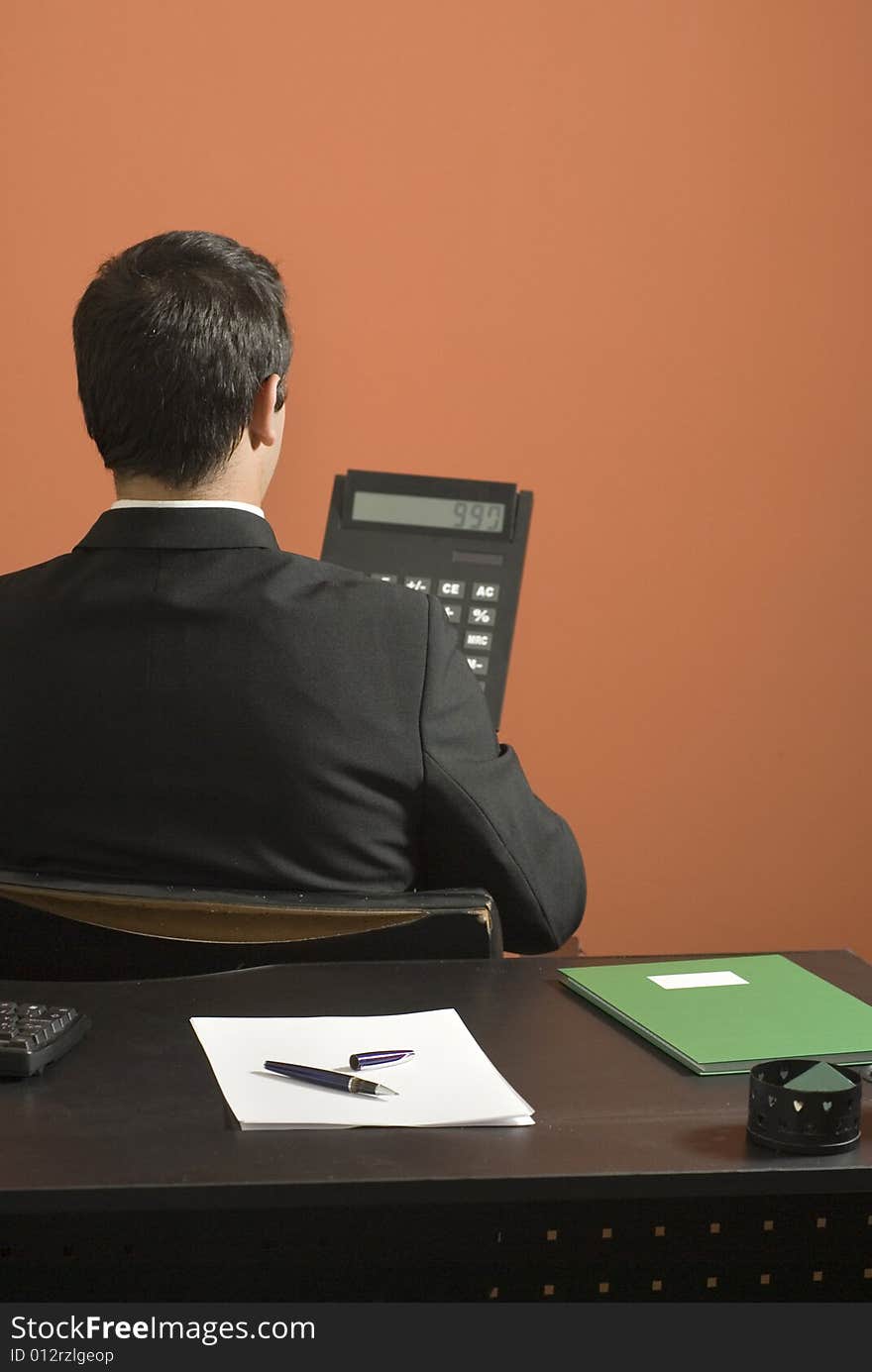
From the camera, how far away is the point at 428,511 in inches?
69.2

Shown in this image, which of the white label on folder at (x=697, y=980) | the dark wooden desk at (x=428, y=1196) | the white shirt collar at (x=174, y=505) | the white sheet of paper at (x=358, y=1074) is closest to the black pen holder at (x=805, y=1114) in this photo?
the dark wooden desk at (x=428, y=1196)

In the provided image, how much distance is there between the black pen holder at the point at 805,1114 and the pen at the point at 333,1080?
194mm

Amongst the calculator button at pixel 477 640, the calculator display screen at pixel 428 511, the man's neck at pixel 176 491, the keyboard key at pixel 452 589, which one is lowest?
the calculator button at pixel 477 640

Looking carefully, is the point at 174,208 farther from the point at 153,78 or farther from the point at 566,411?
the point at 566,411

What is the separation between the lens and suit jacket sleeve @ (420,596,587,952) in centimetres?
125

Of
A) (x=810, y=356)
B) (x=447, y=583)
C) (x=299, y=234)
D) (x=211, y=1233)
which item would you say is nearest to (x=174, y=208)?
(x=299, y=234)

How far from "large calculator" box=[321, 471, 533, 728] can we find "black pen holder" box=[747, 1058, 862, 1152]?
87 centimetres

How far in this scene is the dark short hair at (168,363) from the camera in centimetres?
136

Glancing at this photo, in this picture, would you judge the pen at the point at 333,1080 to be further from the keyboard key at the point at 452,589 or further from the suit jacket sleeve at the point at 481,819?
the keyboard key at the point at 452,589

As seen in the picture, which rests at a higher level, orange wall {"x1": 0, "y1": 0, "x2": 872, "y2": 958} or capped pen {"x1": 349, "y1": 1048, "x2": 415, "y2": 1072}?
orange wall {"x1": 0, "y1": 0, "x2": 872, "y2": 958}

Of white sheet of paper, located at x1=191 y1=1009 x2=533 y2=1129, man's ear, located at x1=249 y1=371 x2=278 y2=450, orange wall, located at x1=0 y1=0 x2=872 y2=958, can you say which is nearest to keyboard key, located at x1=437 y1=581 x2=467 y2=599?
man's ear, located at x1=249 y1=371 x2=278 y2=450

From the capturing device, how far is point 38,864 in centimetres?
125

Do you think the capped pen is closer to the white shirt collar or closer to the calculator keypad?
the white shirt collar

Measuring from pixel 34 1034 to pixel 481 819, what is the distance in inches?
18.7
